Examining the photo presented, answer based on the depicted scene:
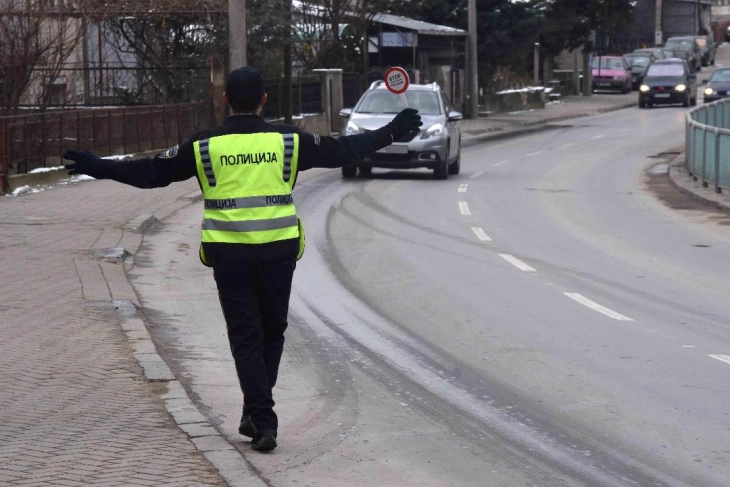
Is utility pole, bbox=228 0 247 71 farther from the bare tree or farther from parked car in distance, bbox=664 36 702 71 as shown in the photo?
parked car in distance, bbox=664 36 702 71

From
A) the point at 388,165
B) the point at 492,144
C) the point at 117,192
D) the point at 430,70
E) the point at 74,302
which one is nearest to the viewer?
the point at 74,302

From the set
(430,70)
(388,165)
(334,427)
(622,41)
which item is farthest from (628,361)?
(622,41)

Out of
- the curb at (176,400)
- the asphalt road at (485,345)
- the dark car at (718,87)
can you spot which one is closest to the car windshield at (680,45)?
the dark car at (718,87)

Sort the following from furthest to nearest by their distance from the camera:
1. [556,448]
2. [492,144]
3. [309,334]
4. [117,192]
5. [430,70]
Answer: [430,70] → [492,144] → [117,192] → [309,334] → [556,448]

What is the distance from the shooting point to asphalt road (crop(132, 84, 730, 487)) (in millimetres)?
6328

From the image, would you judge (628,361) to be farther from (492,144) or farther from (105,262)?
(492,144)

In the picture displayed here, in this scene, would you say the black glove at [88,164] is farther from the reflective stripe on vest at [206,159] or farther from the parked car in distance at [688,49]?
the parked car in distance at [688,49]

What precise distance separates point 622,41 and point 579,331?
94.3 meters

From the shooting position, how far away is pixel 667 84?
54406 mm

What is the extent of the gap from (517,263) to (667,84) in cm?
4263

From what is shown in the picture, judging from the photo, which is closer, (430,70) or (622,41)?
(430,70)

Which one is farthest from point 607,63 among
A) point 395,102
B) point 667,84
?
point 395,102

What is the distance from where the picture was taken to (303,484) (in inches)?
229

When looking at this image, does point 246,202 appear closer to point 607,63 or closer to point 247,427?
point 247,427
